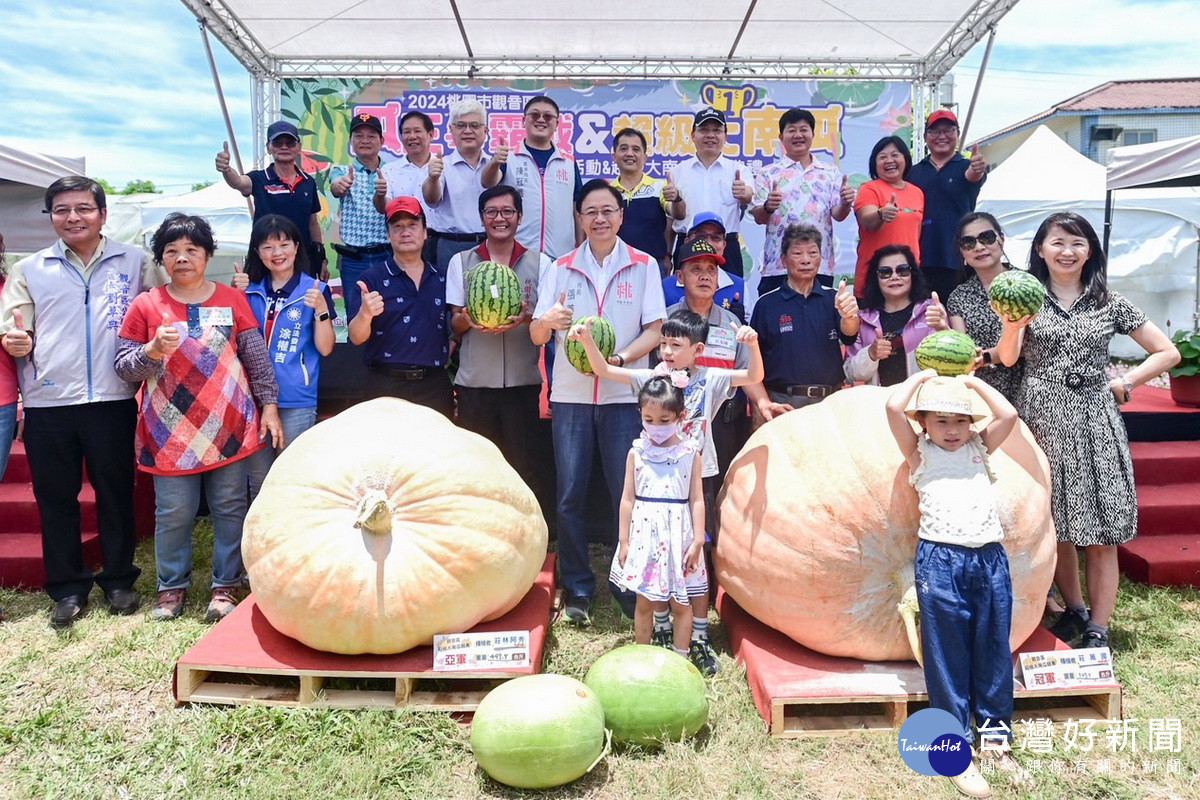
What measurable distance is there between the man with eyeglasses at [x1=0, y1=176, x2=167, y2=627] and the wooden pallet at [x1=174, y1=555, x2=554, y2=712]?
1.49 m

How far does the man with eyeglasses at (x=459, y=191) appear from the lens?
614 centimetres

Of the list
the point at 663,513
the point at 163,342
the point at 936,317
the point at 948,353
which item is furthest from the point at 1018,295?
the point at 163,342

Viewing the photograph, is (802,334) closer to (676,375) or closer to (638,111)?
(676,375)

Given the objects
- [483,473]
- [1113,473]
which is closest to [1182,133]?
[1113,473]

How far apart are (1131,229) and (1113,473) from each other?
15.2 m

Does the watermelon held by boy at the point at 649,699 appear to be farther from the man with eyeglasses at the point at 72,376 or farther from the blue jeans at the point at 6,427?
the blue jeans at the point at 6,427

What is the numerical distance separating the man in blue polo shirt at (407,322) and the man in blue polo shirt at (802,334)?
2.09m

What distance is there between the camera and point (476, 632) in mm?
3627

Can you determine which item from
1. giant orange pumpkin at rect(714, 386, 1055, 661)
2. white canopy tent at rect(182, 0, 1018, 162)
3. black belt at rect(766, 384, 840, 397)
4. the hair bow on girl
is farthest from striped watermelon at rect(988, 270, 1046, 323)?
white canopy tent at rect(182, 0, 1018, 162)

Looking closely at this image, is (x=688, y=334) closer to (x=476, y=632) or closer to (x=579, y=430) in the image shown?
(x=579, y=430)

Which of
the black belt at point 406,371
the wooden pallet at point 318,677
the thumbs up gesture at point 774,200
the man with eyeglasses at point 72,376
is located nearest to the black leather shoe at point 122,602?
the man with eyeglasses at point 72,376

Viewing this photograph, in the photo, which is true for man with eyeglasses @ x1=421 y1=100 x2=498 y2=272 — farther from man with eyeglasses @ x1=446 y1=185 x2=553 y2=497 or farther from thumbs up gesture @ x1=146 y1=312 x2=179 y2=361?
thumbs up gesture @ x1=146 y1=312 x2=179 y2=361

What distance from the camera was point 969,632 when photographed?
10.4 feet

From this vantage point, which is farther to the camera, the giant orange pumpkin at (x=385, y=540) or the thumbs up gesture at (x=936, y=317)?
the thumbs up gesture at (x=936, y=317)
